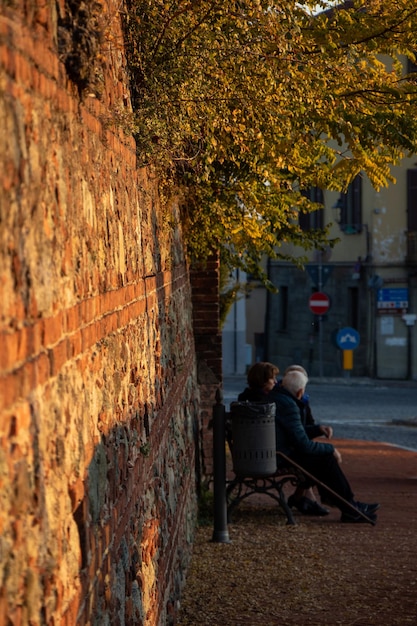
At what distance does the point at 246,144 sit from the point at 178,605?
97.1 inches

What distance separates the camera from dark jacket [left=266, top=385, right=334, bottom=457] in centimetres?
1102

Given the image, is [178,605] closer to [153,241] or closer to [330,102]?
[153,241]


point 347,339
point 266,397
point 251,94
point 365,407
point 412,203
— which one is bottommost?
point 365,407

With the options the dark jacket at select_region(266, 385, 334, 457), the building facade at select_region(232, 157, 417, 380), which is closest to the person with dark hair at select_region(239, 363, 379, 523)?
the dark jacket at select_region(266, 385, 334, 457)

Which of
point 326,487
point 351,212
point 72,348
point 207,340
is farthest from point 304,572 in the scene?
point 351,212

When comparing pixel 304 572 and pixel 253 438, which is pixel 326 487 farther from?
pixel 304 572

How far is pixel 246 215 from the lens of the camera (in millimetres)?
9359

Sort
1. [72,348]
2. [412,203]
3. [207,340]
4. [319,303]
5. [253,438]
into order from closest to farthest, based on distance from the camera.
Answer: [72,348] → [253,438] → [207,340] → [319,303] → [412,203]

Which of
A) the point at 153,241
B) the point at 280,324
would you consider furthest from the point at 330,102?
the point at 280,324

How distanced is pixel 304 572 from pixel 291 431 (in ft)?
7.92

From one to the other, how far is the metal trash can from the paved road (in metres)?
9.15

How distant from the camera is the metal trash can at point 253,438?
1025 cm

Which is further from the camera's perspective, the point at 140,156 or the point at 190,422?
the point at 190,422

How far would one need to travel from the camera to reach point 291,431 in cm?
1105
